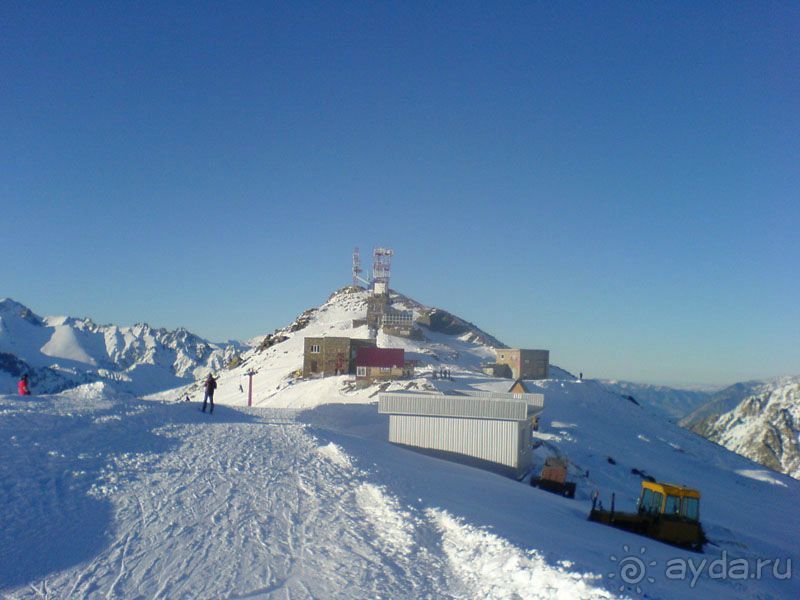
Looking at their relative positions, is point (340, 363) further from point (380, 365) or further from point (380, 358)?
point (380, 365)

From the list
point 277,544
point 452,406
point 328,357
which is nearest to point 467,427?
point 452,406

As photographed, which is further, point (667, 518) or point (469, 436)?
point (469, 436)

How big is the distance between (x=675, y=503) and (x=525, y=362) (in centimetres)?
4800

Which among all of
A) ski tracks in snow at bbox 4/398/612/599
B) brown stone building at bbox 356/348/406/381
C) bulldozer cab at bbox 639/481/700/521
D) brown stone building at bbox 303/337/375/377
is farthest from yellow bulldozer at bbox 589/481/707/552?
brown stone building at bbox 303/337/375/377

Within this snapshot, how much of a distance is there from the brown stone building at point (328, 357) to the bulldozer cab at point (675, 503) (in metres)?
43.7

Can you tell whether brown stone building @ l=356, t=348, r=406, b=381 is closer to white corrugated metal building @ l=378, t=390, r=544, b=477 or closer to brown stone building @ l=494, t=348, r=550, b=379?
brown stone building @ l=494, t=348, r=550, b=379

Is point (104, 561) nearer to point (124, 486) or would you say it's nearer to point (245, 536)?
point (245, 536)

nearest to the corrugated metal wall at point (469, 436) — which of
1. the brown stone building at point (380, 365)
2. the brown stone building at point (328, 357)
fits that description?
the brown stone building at point (380, 365)

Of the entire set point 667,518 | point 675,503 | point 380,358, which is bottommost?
point 667,518

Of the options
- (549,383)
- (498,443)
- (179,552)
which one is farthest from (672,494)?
(549,383)

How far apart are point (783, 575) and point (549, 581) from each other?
1650cm

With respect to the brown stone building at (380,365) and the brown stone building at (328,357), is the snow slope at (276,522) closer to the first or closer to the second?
the brown stone building at (380,365)

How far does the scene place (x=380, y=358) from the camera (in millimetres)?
54719

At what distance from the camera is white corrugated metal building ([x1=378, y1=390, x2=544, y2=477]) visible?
27.4m
